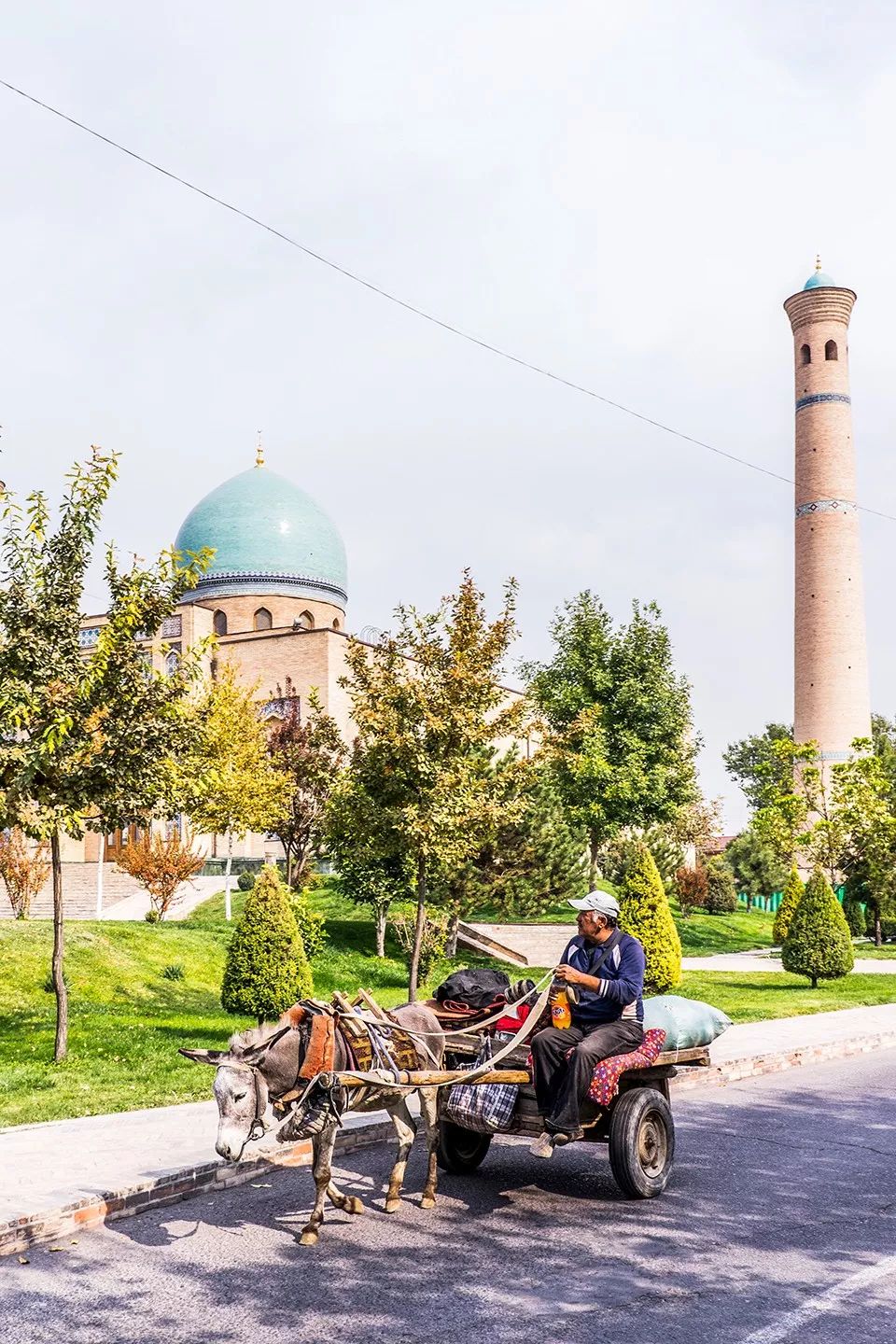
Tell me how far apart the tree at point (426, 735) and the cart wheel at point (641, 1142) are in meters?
7.44

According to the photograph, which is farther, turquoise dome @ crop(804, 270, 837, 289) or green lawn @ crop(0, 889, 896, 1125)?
turquoise dome @ crop(804, 270, 837, 289)

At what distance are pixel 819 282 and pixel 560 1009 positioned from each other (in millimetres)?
50374

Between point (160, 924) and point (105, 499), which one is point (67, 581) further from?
point (160, 924)

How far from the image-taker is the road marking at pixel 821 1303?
5000 millimetres

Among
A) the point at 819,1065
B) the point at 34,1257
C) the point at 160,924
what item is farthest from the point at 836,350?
the point at 34,1257

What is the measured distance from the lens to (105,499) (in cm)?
1273

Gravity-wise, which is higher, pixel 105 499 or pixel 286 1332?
pixel 105 499

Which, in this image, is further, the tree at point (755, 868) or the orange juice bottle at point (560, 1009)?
the tree at point (755, 868)

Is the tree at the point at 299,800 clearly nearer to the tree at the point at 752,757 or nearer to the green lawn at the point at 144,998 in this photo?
the green lawn at the point at 144,998

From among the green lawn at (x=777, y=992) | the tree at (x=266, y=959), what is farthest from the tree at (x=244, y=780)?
the green lawn at (x=777, y=992)

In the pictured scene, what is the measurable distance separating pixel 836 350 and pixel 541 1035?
49095mm

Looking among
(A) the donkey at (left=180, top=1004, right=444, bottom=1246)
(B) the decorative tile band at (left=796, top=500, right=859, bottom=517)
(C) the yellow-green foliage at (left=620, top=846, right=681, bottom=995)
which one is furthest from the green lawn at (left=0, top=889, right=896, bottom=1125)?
(B) the decorative tile band at (left=796, top=500, right=859, bottom=517)

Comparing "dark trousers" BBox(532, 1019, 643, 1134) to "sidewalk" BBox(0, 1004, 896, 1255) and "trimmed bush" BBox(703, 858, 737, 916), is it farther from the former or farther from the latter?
"trimmed bush" BBox(703, 858, 737, 916)

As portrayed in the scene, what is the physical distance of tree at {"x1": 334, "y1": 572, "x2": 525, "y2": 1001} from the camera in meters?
14.9
